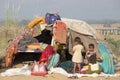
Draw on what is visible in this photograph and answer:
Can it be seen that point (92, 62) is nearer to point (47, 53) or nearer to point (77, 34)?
point (47, 53)

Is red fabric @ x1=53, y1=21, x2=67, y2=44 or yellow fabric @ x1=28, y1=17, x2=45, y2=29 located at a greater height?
yellow fabric @ x1=28, y1=17, x2=45, y2=29

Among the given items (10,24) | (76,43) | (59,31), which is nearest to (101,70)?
(76,43)

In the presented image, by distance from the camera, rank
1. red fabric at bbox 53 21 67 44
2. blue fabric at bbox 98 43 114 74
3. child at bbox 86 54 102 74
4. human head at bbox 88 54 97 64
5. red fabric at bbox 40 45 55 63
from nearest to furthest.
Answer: child at bbox 86 54 102 74
human head at bbox 88 54 97 64
blue fabric at bbox 98 43 114 74
red fabric at bbox 40 45 55 63
red fabric at bbox 53 21 67 44

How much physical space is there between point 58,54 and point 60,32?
0.94 meters

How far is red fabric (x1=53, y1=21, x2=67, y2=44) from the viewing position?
14.3m

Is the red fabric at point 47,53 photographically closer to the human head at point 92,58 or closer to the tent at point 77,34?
the tent at point 77,34

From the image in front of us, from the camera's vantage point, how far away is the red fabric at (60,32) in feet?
47.0

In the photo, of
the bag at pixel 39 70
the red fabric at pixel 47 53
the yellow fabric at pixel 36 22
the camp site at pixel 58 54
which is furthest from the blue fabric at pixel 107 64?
the yellow fabric at pixel 36 22

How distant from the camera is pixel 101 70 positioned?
1345cm

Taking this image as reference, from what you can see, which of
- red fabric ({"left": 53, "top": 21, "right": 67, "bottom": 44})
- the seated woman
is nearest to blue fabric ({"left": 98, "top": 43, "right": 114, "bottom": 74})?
the seated woman

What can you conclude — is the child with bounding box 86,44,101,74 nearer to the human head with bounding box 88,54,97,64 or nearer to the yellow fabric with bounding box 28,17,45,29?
the human head with bounding box 88,54,97,64

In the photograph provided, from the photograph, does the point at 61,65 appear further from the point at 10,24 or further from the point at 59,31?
the point at 10,24

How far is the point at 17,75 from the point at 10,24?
956 cm

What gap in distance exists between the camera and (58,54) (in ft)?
45.6
